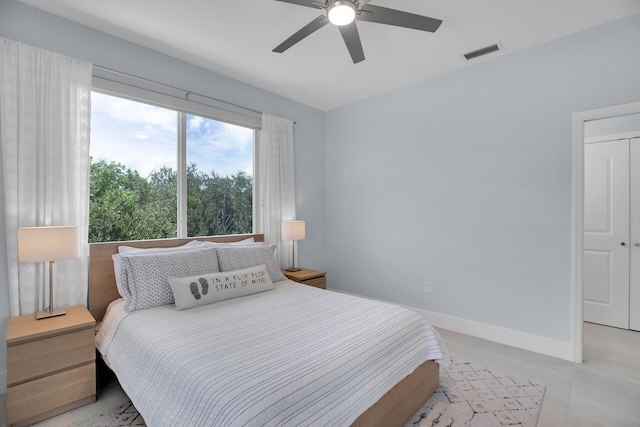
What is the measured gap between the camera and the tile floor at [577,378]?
1861 mm

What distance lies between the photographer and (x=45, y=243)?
197cm

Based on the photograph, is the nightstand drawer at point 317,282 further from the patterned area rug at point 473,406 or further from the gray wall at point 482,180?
the patterned area rug at point 473,406

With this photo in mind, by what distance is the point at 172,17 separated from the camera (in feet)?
7.52

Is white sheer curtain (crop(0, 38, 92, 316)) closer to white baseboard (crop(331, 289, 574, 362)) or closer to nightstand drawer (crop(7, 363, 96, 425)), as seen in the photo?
→ nightstand drawer (crop(7, 363, 96, 425))

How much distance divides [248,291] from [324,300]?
640mm

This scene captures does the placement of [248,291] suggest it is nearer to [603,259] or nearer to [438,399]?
[438,399]

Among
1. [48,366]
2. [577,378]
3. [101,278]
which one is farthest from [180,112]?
[577,378]

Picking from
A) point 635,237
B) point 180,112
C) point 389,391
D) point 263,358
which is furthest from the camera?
point 635,237

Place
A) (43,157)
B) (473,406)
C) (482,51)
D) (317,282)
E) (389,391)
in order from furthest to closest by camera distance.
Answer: (317,282)
(482,51)
(43,157)
(473,406)
(389,391)

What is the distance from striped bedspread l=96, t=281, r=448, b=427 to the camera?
4.00ft

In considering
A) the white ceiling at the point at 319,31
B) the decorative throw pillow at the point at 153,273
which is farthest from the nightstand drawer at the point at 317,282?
the white ceiling at the point at 319,31

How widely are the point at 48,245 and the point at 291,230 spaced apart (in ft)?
7.14

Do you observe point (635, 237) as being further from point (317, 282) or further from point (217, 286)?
point (217, 286)

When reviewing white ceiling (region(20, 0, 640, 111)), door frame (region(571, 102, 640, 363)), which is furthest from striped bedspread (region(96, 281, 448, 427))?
white ceiling (region(20, 0, 640, 111))
